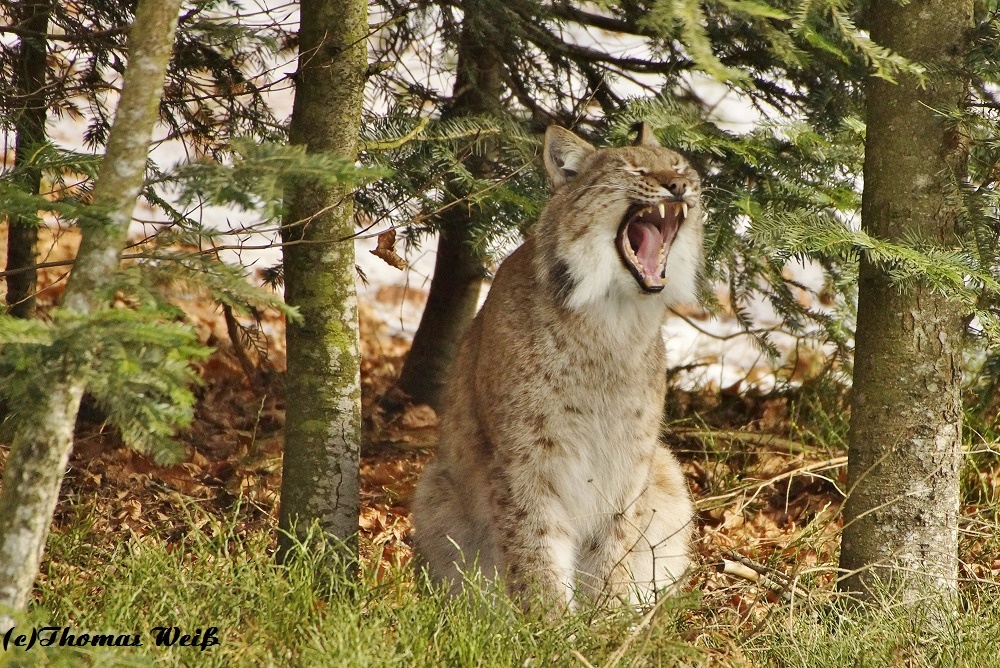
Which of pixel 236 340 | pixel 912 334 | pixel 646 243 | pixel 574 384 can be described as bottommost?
pixel 236 340

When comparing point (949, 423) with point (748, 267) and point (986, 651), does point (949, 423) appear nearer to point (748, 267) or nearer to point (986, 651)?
point (986, 651)

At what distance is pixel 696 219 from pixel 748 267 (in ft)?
3.72

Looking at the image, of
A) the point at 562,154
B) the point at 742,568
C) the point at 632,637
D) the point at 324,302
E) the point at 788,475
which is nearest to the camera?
the point at 632,637

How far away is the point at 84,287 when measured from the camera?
7.86 feet

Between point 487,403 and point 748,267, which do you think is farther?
point 748,267

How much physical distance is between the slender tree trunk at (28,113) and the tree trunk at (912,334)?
281cm

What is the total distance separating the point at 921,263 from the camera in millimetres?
3316

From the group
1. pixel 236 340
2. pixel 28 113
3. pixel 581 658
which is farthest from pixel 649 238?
pixel 28 113

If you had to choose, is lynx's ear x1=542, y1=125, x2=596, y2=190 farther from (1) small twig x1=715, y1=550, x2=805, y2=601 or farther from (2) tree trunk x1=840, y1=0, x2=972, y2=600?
(1) small twig x1=715, y1=550, x2=805, y2=601

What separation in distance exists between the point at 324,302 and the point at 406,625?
1296mm

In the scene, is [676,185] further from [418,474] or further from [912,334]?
[418,474]

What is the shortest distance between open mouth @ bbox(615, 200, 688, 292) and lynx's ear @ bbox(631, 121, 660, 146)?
0.31 metres

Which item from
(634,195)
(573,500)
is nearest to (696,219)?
(634,195)

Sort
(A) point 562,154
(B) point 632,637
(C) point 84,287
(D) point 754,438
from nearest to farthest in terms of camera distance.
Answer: (C) point 84,287, (B) point 632,637, (A) point 562,154, (D) point 754,438
